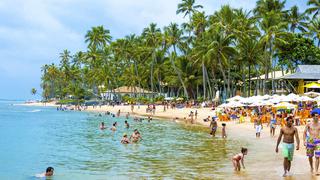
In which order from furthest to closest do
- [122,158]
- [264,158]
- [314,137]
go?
[122,158] → [264,158] → [314,137]

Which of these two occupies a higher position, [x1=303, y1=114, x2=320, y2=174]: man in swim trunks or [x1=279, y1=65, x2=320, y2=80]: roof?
[x1=279, y1=65, x2=320, y2=80]: roof

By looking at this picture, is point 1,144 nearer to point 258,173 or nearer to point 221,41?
point 258,173

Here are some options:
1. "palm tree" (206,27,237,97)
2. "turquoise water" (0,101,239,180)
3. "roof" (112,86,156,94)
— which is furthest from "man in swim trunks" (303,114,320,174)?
"roof" (112,86,156,94)

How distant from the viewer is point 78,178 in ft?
47.7

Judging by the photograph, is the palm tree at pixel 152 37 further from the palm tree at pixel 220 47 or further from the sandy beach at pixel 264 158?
the sandy beach at pixel 264 158

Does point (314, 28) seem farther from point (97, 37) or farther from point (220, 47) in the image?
point (97, 37)

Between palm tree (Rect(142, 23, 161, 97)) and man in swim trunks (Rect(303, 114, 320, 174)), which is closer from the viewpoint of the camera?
man in swim trunks (Rect(303, 114, 320, 174))

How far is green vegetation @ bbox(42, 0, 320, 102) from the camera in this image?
5297cm

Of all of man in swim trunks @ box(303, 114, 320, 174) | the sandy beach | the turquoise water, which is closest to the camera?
man in swim trunks @ box(303, 114, 320, 174)

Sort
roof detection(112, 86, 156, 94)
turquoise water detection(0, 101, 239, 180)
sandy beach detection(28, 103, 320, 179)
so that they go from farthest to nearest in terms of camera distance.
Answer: roof detection(112, 86, 156, 94), turquoise water detection(0, 101, 239, 180), sandy beach detection(28, 103, 320, 179)

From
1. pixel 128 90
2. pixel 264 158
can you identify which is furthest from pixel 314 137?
pixel 128 90

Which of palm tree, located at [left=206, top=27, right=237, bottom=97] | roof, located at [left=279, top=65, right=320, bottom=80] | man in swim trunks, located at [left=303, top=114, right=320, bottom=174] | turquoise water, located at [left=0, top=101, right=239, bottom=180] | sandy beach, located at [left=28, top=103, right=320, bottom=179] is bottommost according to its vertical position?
turquoise water, located at [left=0, top=101, right=239, bottom=180]

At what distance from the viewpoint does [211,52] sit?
5231 centimetres

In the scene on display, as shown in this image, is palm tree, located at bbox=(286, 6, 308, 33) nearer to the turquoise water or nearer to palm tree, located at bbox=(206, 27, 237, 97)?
palm tree, located at bbox=(206, 27, 237, 97)
